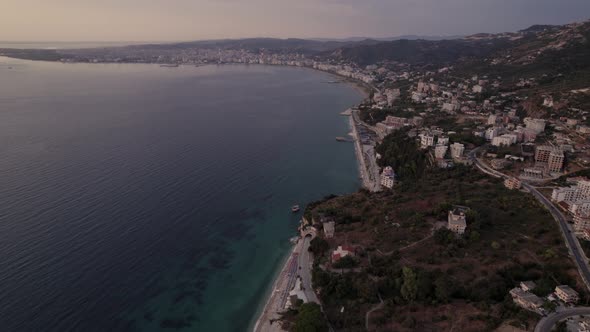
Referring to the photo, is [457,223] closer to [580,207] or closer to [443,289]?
[443,289]

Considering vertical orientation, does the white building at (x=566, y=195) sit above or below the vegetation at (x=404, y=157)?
above

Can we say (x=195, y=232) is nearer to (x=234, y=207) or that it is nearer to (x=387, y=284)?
(x=234, y=207)

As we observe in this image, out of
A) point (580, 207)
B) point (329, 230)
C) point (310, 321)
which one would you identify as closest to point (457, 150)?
point (580, 207)

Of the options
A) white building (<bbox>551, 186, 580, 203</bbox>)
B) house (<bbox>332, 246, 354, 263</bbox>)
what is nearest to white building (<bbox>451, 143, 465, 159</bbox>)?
white building (<bbox>551, 186, 580, 203</bbox>)

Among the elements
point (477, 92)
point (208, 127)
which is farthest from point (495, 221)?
point (477, 92)

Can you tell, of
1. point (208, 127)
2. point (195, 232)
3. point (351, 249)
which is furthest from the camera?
point (208, 127)

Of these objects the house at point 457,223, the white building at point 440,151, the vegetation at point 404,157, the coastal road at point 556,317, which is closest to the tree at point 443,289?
the coastal road at point 556,317

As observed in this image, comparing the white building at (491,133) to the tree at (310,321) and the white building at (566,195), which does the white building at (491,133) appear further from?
the tree at (310,321)
